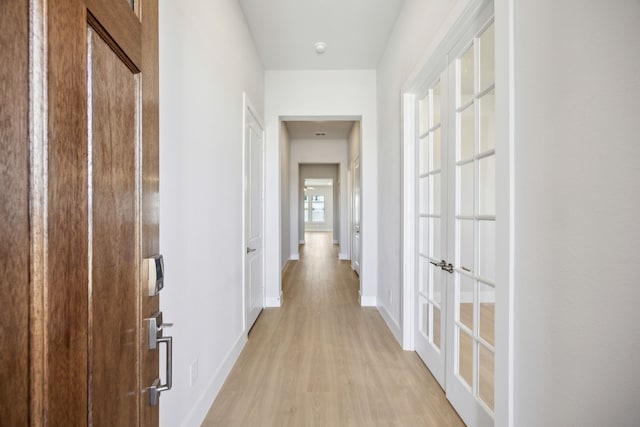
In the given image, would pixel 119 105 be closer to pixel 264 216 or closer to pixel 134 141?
pixel 134 141

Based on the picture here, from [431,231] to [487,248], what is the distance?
2.49ft

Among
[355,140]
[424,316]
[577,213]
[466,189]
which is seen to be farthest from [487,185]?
[355,140]

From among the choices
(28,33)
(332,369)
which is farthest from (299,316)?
(28,33)

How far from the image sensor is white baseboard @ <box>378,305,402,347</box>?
2928mm

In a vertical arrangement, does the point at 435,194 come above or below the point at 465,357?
above

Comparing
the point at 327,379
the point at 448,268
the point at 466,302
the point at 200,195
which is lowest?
the point at 327,379

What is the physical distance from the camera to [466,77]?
6.10 ft

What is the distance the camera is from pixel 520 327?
120cm

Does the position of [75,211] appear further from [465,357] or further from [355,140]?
[355,140]

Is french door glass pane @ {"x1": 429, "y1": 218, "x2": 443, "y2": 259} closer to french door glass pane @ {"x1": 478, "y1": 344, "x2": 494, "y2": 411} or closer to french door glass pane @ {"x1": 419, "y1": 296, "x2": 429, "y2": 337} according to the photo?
french door glass pane @ {"x1": 419, "y1": 296, "x2": 429, "y2": 337}

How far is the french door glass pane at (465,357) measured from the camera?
177 centimetres

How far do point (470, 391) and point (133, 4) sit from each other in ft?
7.12

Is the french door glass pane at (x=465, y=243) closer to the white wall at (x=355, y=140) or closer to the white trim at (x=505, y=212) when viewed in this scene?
the white trim at (x=505, y=212)

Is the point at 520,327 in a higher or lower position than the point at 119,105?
lower
